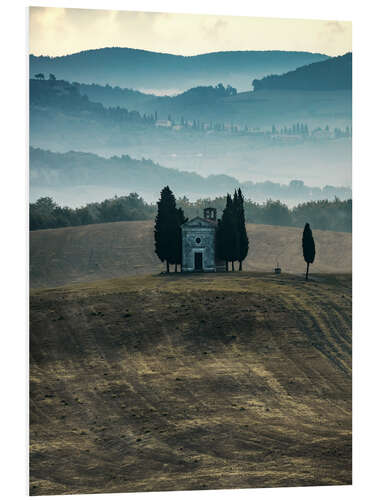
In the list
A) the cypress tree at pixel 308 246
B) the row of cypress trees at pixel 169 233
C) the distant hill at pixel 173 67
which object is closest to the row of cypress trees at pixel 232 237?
the row of cypress trees at pixel 169 233

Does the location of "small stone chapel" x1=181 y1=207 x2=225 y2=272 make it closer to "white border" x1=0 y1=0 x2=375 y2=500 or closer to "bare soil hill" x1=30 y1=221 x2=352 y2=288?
"bare soil hill" x1=30 y1=221 x2=352 y2=288

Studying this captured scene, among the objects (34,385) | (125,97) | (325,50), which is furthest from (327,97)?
(34,385)

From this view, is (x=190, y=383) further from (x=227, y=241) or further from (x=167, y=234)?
(x=227, y=241)

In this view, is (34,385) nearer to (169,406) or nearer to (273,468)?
(169,406)

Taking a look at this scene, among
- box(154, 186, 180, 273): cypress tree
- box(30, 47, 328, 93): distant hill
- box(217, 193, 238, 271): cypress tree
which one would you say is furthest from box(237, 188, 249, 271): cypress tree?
box(30, 47, 328, 93): distant hill

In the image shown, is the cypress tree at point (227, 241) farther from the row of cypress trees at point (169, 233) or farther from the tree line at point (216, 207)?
the row of cypress trees at point (169, 233)
